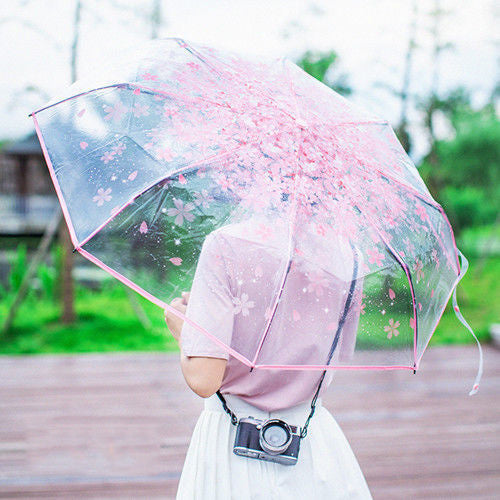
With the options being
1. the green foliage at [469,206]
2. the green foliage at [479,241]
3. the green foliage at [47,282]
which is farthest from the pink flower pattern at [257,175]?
the green foliage at [479,241]

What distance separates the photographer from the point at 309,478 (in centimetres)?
130

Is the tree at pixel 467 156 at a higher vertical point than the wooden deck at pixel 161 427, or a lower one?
higher

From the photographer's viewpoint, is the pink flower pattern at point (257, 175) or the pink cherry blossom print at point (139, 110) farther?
the pink cherry blossom print at point (139, 110)

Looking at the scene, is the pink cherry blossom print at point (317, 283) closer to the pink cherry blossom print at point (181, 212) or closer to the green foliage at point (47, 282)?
the pink cherry blossom print at point (181, 212)

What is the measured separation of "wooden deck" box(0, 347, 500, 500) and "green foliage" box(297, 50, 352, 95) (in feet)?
8.96

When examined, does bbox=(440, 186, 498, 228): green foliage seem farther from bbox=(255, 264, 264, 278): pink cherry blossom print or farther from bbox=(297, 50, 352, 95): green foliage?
bbox=(255, 264, 264, 278): pink cherry blossom print

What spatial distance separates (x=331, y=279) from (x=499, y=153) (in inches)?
260

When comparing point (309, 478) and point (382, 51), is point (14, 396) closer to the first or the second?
point (309, 478)

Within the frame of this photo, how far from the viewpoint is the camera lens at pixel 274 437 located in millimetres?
1226

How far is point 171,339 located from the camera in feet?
19.7

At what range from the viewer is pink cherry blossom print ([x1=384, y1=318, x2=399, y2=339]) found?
1319 mm

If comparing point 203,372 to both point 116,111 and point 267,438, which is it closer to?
point 267,438

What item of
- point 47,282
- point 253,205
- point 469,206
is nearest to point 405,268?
point 253,205

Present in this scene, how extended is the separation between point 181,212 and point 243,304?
0.72 feet
